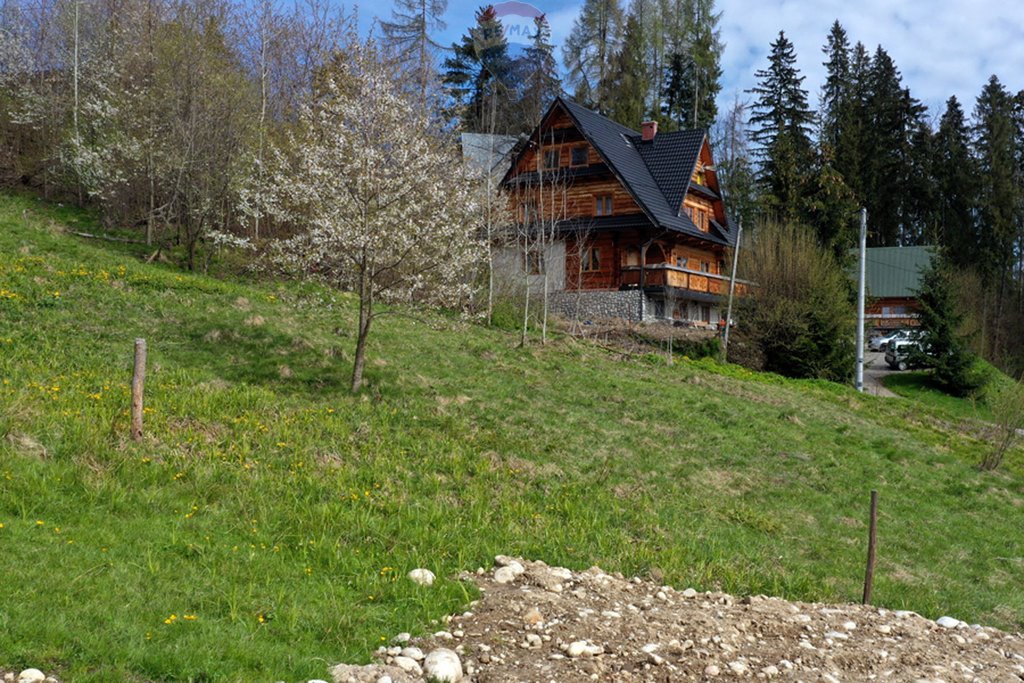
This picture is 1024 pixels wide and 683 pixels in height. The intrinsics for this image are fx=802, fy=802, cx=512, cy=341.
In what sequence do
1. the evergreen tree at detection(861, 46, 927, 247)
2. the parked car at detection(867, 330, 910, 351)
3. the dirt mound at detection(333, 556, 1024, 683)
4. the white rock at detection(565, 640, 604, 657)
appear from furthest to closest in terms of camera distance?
the evergreen tree at detection(861, 46, 927, 247) → the parked car at detection(867, 330, 910, 351) → the white rock at detection(565, 640, 604, 657) → the dirt mound at detection(333, 556, 1024, 683)

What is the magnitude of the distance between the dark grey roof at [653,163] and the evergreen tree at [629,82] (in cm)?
959

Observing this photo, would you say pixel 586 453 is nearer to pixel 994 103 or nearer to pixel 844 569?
pixel 844 569

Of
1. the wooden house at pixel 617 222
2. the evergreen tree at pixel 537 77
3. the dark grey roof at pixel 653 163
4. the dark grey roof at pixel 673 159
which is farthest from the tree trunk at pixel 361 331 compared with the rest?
the evergreen tree at pixel 537 77

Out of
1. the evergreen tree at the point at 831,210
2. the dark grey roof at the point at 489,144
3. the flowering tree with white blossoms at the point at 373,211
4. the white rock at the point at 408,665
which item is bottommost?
the white rock at the point at 408,665

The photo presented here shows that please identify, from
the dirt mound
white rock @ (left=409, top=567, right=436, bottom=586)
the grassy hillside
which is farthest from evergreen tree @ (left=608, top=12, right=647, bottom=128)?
white rock @ (left=409, top=567, right=436, bottom=586)

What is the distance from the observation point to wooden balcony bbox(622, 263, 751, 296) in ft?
108

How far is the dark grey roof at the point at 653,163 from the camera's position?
3444 cm

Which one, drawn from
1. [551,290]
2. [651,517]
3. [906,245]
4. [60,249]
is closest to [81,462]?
[651,517]

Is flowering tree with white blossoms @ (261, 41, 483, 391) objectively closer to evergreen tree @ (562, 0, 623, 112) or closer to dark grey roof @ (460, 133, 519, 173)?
dark grey roof @ (460, 133, 519, 173)

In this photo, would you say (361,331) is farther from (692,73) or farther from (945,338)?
(692,73)

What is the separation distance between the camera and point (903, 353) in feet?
119

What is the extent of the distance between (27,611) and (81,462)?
3.16 metres

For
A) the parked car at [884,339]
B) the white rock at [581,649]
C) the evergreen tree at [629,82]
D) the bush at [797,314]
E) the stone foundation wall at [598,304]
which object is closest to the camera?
the white rock at [581,649]

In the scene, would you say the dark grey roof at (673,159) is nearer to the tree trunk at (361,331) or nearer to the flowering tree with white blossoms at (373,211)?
the flowering tree with white blossoms at (373,211)
